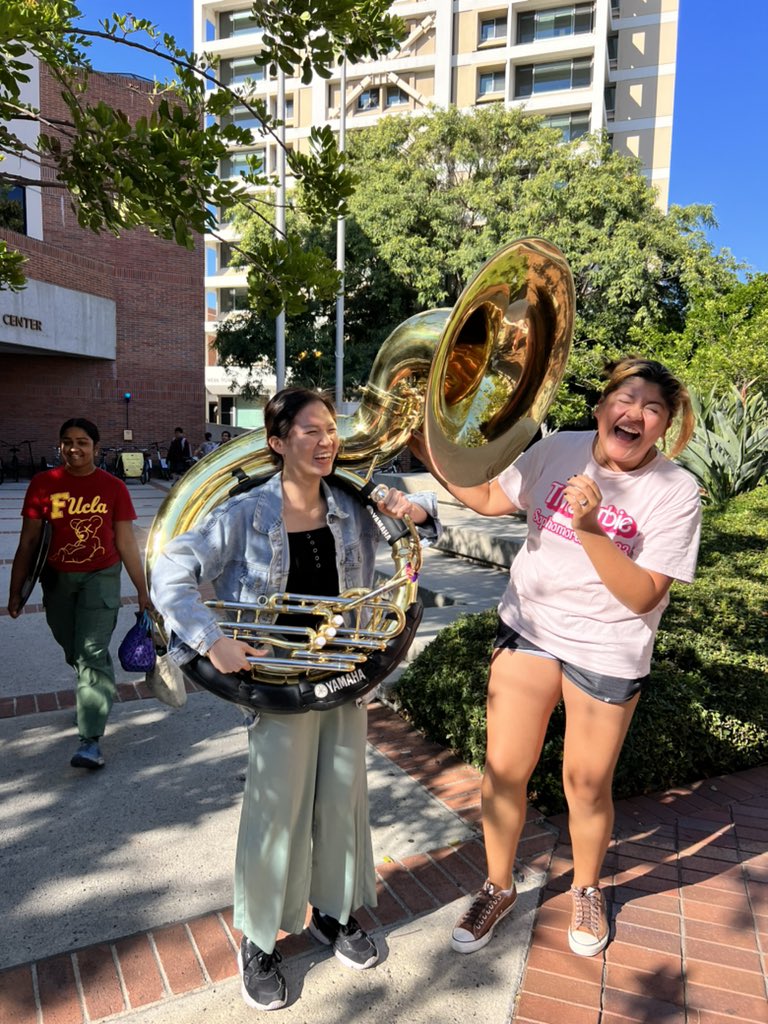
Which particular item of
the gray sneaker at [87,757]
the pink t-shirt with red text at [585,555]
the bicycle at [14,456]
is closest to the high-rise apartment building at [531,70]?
the bicycle at [14,456]

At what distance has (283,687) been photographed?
1921 mm

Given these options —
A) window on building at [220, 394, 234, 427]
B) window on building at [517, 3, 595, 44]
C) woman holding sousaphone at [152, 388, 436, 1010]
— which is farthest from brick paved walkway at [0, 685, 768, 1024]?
window on building at [220, 394, 234, 427]

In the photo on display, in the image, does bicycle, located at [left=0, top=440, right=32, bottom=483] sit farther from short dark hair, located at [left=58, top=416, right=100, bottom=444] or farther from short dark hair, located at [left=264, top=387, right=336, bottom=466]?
short dark hair, located at [left=264, top=387, right=336, bottom=466]

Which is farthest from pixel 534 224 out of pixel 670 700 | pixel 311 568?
pixel 311 568

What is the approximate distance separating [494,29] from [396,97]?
16.8 ft

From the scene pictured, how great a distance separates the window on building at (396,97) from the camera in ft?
109

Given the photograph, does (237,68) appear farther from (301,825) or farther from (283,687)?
(301,825)

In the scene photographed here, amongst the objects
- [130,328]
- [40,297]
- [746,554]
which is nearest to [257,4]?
[746,554]

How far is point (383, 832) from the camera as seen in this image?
117 inches

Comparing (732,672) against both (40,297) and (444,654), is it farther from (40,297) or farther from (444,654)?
(40,297)

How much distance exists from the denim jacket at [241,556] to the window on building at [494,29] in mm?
35902

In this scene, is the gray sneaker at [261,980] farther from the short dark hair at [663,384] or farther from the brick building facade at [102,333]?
the brick building facade at [102,333]

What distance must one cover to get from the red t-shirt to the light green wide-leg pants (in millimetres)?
1766

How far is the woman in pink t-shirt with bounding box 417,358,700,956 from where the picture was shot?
6.67 feet
